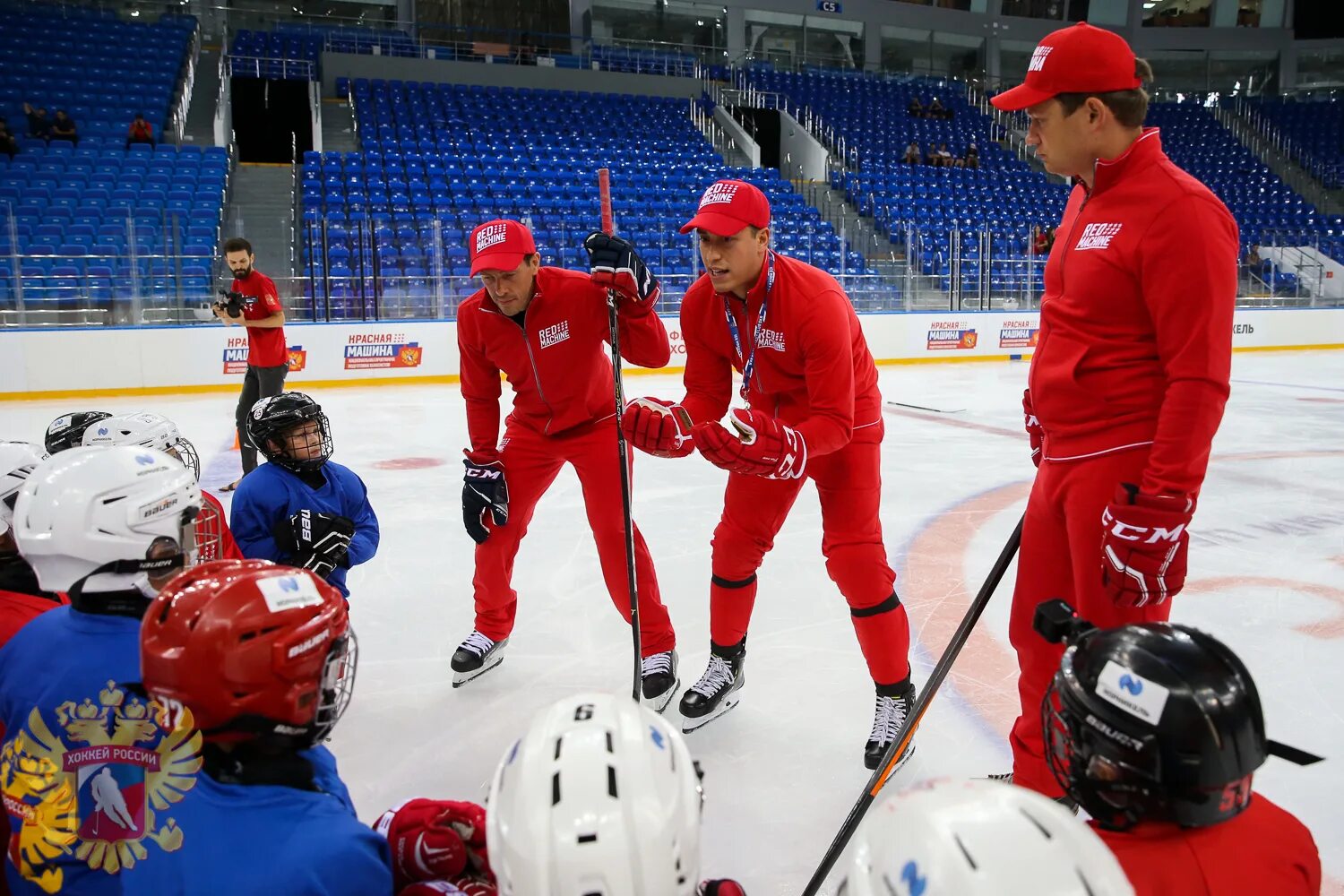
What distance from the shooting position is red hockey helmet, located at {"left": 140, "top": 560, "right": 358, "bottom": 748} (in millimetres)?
1165

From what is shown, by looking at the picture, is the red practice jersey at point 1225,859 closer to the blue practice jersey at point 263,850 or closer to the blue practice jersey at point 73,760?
the blue practice jersey at point 263,850

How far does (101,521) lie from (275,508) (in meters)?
1.11

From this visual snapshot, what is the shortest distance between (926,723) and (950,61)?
26.9 m

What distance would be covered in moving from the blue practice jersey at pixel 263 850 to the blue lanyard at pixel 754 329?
177cm

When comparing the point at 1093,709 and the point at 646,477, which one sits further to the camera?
the point at 646,477

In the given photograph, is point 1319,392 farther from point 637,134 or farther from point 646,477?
point 637,134

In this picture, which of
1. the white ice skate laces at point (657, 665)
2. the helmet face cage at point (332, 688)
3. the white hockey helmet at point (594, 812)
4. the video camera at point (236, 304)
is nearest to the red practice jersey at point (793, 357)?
the white ice skate laces at point (657, 665)

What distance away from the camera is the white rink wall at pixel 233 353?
9688 mm

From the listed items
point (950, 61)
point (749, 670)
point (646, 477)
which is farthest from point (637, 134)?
point (749, 670)

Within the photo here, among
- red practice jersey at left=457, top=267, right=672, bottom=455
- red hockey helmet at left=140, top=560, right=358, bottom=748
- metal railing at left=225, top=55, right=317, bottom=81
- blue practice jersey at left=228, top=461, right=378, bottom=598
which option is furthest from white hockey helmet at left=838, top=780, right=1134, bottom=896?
metal railing at left=225, top=55, right=317, bottom=81

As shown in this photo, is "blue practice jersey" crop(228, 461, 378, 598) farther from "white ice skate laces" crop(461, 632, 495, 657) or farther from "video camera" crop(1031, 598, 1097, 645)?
"video camera" crop(1031, 598, 1097, 645)

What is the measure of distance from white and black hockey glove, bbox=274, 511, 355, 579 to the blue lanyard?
119cm

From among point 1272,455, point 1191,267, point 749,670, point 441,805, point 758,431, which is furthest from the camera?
point 1272,455

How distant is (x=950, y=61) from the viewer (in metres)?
26.3
